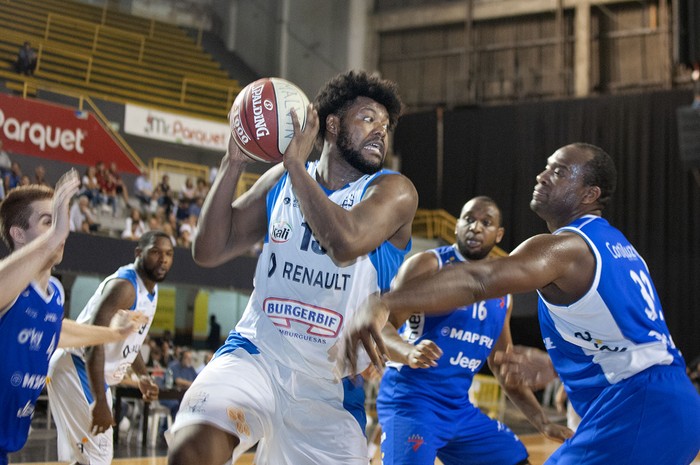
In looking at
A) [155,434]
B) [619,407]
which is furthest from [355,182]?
[155,434]

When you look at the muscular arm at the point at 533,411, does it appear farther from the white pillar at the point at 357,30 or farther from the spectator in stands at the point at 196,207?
the white pillar at the point at 357,30

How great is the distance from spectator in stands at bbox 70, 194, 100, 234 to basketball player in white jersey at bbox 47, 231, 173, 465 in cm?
831

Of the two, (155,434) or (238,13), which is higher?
(238,13)

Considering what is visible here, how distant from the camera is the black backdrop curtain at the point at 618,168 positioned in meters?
21.0

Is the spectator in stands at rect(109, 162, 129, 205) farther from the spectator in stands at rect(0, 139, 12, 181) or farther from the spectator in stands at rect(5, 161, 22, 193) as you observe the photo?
the spectator in stands at rect(5, 161, 22, 193)

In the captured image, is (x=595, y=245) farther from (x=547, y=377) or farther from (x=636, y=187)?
(x=636, y=187)

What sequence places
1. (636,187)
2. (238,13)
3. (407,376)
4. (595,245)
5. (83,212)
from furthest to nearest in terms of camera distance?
(238,13)
(636,187)
(83,212)
(407,376)
(595,245)

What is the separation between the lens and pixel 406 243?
13.4 ft

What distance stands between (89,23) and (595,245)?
68.1 feet

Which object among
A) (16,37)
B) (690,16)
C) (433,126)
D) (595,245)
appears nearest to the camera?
(595,245)

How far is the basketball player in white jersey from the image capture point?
584 cm


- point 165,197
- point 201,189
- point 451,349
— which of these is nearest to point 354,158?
point 451,349

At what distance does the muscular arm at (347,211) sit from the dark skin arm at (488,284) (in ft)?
1.18

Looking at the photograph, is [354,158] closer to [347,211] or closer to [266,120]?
[266,120]
